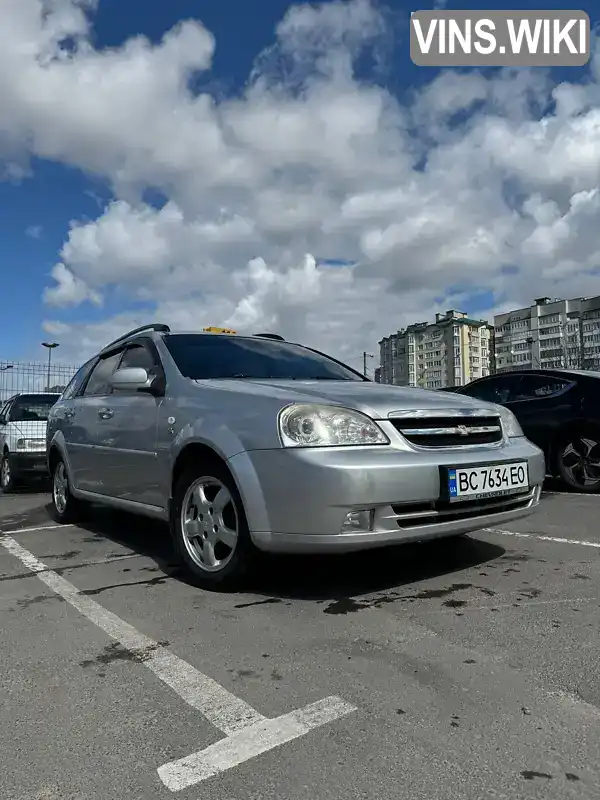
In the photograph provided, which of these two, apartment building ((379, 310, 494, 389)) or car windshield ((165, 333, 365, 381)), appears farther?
apartment building ((379, 310, 494, 389))

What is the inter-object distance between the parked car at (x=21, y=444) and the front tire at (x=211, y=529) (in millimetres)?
Answer: 5801

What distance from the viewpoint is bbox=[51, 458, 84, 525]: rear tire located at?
225 inches

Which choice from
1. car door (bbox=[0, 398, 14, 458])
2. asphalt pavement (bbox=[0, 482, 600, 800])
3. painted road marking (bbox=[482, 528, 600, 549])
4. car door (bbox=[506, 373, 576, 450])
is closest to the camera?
asphalt pavement (bbox=[0, 482, 600, 800])

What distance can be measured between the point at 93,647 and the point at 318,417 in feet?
4.64

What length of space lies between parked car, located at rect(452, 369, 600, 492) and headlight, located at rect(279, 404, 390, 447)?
440cm

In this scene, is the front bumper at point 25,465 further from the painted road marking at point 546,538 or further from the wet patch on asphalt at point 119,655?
the wet patch on asphalt at point 119,655

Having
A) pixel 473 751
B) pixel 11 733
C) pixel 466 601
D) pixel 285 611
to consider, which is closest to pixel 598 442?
pixel 466 601

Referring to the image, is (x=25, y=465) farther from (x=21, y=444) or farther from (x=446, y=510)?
(x=446, y=510)

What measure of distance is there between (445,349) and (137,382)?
299 feet

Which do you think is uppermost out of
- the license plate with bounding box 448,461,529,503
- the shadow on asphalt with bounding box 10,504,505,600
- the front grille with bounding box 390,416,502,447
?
the front grille with bounding box 390,416,502,447

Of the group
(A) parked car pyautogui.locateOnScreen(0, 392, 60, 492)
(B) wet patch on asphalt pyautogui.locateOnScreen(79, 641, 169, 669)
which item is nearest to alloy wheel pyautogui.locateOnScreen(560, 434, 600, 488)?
(B) wet patch on asphalt pyautogui.locateOnScreen(79, 641, 169, 669)

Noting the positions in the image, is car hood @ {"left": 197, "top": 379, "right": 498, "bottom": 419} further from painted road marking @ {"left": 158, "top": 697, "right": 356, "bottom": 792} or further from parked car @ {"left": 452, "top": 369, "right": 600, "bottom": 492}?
parked car @ {"left": 452, "top": 369, "right": 600, "bottom": 492}

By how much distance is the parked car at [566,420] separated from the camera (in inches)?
264

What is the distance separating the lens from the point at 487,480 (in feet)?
11.0
